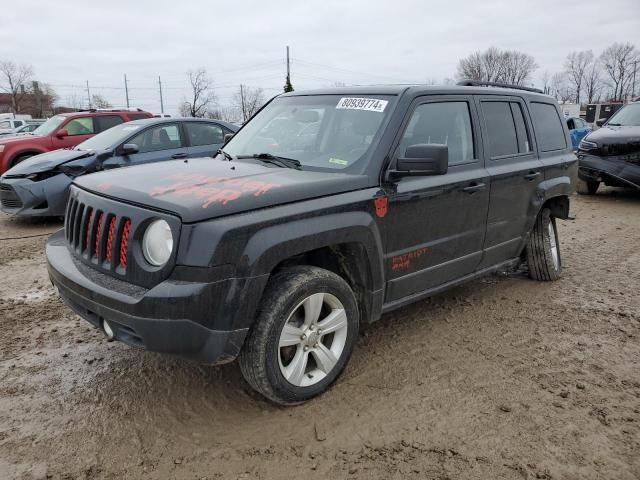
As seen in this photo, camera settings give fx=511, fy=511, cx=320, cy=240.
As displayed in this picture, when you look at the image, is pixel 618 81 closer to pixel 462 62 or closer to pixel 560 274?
pixel 462 62

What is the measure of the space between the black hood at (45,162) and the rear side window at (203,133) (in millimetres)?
1545

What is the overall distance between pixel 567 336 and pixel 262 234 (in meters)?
2.73

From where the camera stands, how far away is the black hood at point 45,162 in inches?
288

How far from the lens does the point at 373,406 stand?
3037mm

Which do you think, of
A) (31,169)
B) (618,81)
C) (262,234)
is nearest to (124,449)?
(262,234)

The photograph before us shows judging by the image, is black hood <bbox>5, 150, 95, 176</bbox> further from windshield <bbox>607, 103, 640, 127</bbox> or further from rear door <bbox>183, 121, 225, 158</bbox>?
windshield <bbox>607, 103, 640, 127</bbox>

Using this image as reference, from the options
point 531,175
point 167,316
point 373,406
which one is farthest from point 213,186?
point 531,175

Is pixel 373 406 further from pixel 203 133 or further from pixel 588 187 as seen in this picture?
pixel 588 187

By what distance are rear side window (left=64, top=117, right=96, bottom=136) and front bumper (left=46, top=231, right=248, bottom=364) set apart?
8235mm

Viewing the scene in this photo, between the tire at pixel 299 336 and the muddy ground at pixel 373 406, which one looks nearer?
the muddy ground at pixel 373 406

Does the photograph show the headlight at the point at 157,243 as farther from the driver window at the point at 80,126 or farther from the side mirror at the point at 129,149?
the driver window at the point at 80,126

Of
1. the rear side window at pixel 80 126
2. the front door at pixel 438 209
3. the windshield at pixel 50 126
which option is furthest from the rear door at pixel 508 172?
the windshield at pixel 50 126

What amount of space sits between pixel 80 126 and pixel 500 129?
8446 millimetres

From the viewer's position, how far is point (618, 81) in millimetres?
85125
